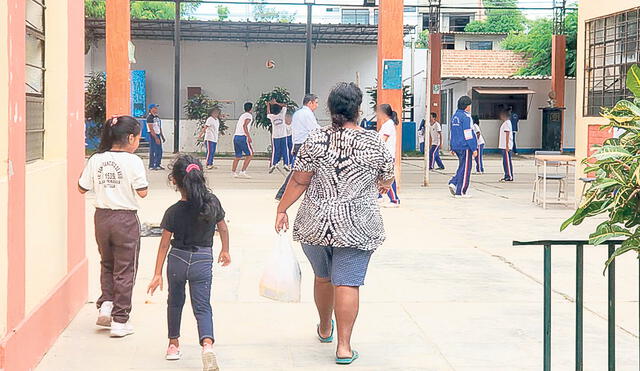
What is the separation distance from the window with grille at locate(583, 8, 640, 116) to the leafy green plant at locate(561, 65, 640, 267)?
10487mm

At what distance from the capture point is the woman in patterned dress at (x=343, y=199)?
18.0ft

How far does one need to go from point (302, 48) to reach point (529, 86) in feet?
29.1

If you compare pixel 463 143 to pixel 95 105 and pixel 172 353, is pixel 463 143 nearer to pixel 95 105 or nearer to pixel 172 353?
pixel 172 353

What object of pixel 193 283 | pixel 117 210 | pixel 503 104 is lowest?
pixel 193 283

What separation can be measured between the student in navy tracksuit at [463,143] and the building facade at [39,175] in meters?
9.41

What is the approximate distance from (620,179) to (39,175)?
3.60 m

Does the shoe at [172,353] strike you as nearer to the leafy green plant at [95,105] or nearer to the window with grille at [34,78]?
the window with grille at [34,78]

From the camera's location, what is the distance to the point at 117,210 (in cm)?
605

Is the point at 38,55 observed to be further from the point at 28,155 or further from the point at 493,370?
the point at 493,370

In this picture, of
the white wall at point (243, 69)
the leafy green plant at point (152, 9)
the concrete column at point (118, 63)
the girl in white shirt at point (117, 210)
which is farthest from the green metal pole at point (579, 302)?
the leafy green plant at point (152, 9)

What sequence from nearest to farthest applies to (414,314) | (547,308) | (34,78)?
1. (547,308)
2. (34,78)
3. (414,314)

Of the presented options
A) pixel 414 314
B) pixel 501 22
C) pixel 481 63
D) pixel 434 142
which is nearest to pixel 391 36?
pixel 414 314

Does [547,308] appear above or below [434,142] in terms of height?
below

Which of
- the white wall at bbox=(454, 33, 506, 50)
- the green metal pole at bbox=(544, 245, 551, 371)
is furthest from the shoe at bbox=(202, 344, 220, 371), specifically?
the white wall at bbox=(454, 33, 506, 50)
